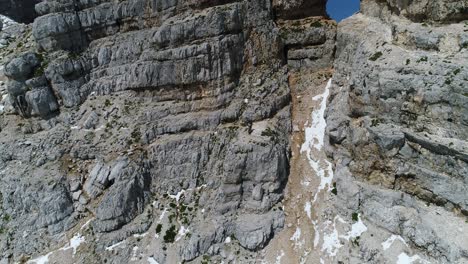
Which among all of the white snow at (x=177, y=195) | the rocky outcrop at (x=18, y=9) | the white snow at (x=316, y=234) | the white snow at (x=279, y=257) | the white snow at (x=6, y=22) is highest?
the rocky outcrop at (x=18, y=9)

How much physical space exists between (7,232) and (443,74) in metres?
43.4

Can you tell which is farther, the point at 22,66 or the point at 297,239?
the point at 22,66

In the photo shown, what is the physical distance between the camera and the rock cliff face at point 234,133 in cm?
2775

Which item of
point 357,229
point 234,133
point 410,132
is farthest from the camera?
point 234,133

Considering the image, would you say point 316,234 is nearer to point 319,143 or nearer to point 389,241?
point 389,241

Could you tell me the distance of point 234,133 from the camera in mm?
37469

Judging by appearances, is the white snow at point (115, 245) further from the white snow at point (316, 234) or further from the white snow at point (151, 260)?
the white snow at point (316, 234)

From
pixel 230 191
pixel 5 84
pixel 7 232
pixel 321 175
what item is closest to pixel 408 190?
pixel 321 175

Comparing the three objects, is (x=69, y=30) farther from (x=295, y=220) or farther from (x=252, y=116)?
(x=295, y=220)

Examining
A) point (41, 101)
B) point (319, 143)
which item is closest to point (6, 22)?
point (41, 101)

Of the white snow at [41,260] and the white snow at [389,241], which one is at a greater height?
the white snow at [389,241]

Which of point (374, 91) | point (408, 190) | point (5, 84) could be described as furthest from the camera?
point (5, 84)

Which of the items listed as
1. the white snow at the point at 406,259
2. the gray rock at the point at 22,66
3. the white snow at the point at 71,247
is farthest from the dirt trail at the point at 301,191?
the gray rock at the point at 22,66

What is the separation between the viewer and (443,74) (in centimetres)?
2633
